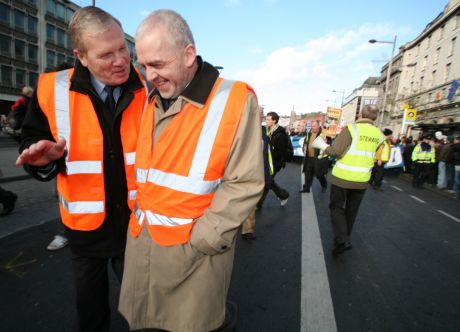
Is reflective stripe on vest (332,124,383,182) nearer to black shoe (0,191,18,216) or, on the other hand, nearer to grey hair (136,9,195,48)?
grey hair (136,9,195,48)

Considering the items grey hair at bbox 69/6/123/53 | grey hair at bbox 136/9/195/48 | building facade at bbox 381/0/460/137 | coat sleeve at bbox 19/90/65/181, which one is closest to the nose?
grey hair at bbox 136/9/195/48

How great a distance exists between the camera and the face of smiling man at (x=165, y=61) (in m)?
1.33

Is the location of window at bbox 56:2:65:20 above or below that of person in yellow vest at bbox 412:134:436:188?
above

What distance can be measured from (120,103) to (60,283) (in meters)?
2.14

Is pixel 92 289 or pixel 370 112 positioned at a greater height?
pixel 370 112

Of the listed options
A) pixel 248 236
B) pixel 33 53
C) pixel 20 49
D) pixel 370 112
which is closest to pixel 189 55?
pixel 370 112

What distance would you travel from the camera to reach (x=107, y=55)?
1618 millimetres

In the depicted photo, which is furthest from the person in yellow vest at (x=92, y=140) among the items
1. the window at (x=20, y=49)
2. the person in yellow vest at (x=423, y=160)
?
the window at (x=20, y=49)

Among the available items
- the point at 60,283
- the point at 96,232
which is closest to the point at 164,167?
the point at 96,232

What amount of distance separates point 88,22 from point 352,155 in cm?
333

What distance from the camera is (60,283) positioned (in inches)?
112

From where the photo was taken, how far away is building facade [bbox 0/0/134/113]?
3170cm

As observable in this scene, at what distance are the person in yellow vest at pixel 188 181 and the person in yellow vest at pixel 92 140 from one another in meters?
0.31

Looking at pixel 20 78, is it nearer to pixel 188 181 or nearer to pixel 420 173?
pixel 420 173
